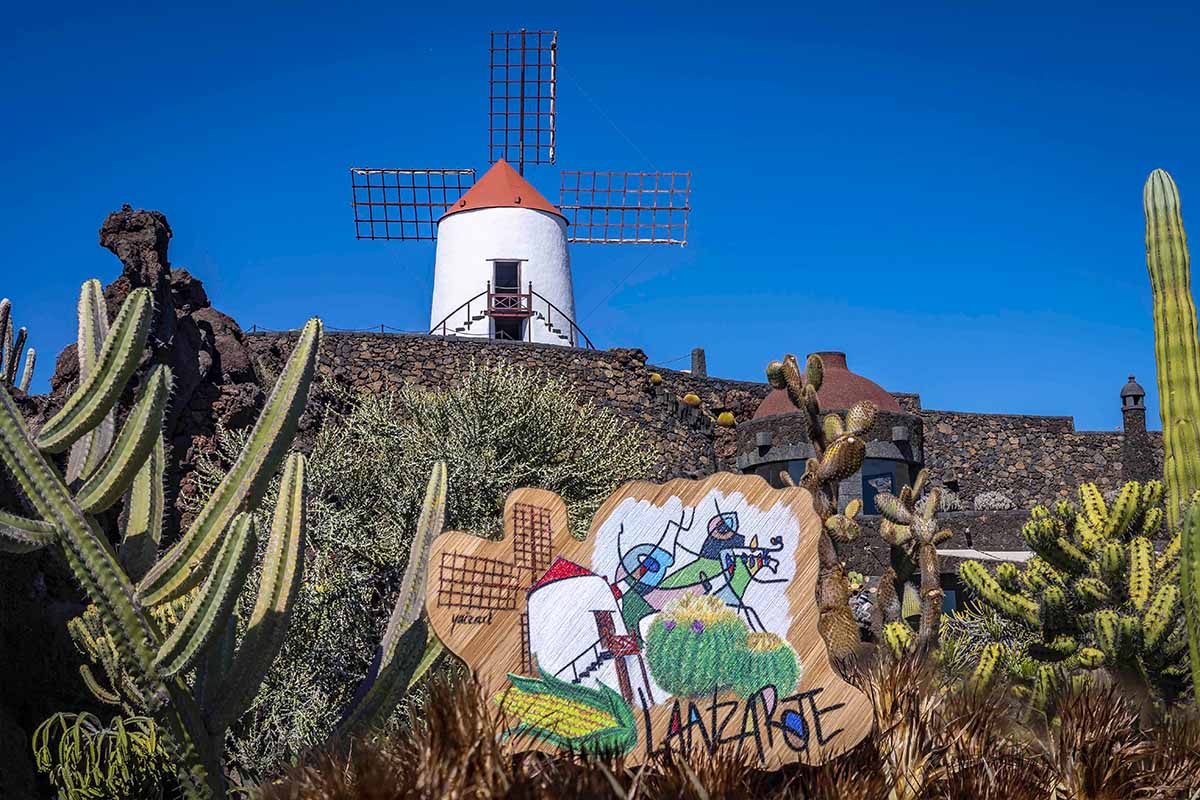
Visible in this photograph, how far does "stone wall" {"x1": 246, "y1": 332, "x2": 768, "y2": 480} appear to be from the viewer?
23.1 metres

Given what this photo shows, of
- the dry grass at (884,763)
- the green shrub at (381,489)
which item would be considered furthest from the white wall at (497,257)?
the dry grass at (884,763)

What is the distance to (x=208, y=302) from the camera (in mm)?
21438

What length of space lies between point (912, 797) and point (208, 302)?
17.5m

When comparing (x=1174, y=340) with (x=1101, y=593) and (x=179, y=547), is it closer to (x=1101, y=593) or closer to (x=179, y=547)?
(x=1101, y=593)

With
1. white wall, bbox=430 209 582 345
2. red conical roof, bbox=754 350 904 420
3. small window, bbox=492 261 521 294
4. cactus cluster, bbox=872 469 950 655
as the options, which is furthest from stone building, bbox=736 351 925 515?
small window, bbox=492 261 521 294

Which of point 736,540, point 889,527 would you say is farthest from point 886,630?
point 736,540

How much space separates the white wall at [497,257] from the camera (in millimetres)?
30688

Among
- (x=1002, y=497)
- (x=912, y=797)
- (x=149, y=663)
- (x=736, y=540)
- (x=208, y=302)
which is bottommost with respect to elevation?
(x=912, y=797)

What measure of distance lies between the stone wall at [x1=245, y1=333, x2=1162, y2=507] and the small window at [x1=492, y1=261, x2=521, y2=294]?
203 inches

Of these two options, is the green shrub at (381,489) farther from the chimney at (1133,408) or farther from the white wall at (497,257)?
the chimney at (1133,408)

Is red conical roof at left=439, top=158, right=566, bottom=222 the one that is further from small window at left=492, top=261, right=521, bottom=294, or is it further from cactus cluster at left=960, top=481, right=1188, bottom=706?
cactus cluster at left=960, top=481, right=1188, bottom=706

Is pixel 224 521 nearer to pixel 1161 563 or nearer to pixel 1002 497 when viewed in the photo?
pixel 1161 563

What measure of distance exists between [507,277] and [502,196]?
6.79 feet

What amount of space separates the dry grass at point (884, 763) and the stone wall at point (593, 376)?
46.0ft
